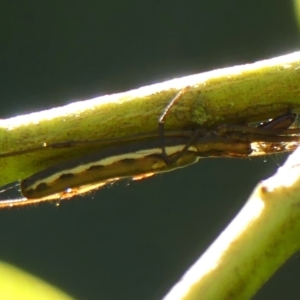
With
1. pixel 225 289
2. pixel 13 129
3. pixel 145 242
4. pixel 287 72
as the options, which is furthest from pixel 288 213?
pixel 145 242

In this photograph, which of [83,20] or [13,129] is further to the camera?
[83,20]

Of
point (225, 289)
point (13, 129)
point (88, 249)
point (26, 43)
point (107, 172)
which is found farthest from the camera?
point (26, 43)

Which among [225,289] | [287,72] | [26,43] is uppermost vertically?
[26,43]

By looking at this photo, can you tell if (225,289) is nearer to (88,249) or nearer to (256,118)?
(256,118)

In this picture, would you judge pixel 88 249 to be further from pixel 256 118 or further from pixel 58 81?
pixel 256 118

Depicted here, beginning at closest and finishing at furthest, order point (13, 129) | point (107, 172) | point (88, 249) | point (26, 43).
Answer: point (13, 129)
point (107, 172)
point (88, 249)
point (26, 43)

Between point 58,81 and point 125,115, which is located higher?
point 58,81

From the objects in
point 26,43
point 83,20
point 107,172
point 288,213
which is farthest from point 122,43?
point 288,213
